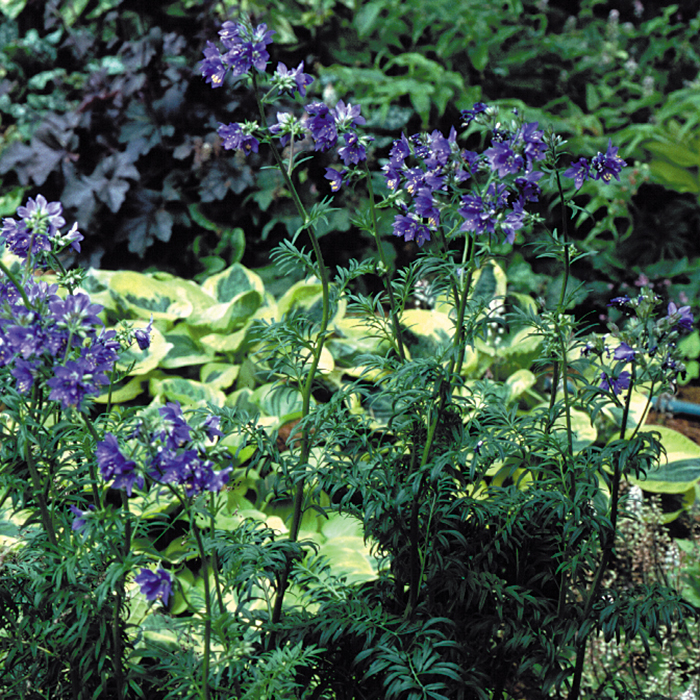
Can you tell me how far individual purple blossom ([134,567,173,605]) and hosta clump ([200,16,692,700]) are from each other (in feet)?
1.16

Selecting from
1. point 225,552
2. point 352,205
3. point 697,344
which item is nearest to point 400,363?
point 225,552

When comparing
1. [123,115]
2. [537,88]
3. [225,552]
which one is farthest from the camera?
[537,88]

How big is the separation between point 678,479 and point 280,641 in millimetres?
1491

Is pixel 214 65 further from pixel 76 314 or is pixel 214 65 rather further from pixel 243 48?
pixel 76 314

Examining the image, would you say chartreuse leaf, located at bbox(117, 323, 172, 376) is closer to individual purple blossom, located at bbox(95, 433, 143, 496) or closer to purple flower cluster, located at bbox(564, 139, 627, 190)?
individual purple blossom, located at bbox(95, 433, 143, 496)

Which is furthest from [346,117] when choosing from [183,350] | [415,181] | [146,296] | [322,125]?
[146,296]

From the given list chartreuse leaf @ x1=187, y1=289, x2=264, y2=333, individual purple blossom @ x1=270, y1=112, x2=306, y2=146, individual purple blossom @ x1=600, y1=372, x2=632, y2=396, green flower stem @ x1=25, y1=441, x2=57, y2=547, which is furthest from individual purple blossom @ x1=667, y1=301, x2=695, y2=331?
chartreuse leaf @ x1=187, y1=289, x2=264, y2=333

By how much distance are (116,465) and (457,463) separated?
1.94ft

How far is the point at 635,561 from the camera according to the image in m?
1.96

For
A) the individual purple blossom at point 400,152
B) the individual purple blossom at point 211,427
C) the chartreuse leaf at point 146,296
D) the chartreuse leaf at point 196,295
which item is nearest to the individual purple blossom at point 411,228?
the individual purple blossom at point 400,152

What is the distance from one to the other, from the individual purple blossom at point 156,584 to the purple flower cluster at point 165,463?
112 mm

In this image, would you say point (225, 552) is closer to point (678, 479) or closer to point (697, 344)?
point (678, 479)

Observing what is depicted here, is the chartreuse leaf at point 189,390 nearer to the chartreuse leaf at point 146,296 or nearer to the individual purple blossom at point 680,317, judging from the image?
the chartreuse leaf at point 146,296

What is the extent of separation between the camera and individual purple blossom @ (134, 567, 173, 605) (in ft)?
2.81
